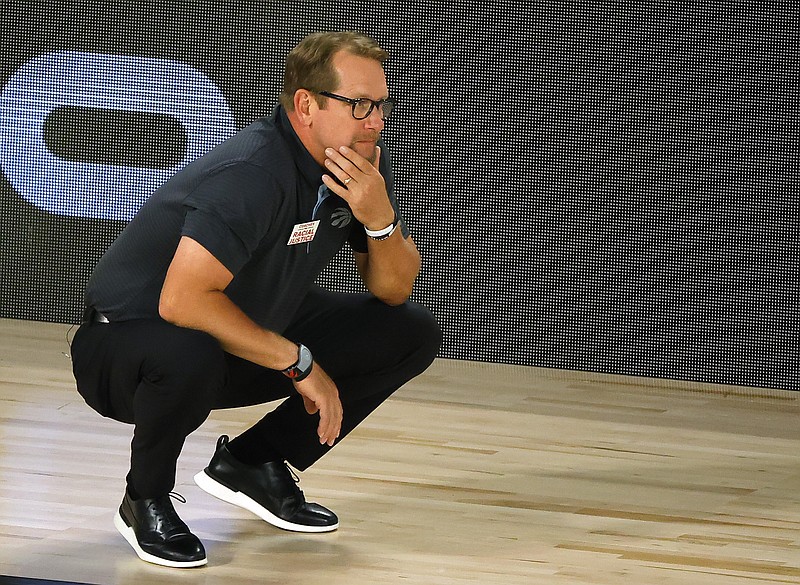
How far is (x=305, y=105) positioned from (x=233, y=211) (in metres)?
0.23

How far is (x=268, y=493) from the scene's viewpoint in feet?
7.74

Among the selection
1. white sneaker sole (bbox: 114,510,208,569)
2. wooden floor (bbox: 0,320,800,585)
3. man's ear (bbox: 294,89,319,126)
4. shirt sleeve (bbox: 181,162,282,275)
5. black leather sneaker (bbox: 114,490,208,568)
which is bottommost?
wooden floor (bbox: 0,320,800,585)

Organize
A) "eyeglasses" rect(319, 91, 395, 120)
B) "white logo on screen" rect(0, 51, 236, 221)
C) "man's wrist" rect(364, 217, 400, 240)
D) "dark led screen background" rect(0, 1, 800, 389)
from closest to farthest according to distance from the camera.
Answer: "eyeglasses" rect(319, 91, 395, 120)
"man's wrist" rect(364, 217, 400, 240)
"dark led screen background" rect(0, 1, 800, 389)
"white logo on screen" rect(0, 51, 236, 221)

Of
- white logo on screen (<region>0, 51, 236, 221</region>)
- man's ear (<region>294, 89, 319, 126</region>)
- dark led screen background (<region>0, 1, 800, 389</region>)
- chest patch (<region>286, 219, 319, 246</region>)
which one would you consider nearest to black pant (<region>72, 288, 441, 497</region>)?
chest patch (<region>286, 219, 319, 246</region>)

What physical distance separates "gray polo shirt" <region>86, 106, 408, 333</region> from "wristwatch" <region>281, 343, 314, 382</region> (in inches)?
5.5

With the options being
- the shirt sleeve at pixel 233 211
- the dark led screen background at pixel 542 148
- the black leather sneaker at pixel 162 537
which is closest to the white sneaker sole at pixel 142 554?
the black leather sneaker at pixel 162 537

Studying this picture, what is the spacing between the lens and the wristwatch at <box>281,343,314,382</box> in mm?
2074

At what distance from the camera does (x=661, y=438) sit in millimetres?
3287

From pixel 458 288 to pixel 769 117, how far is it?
1.08 meters

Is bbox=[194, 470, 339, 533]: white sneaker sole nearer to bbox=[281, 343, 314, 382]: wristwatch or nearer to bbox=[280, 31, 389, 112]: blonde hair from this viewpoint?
bbox=[281, 343, 314, 382]: wristwatch

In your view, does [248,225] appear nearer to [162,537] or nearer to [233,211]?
[233,211]

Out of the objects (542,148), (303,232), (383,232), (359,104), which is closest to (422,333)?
(383,232)

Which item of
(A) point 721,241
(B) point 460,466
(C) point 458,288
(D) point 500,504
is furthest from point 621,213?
(D) point 500,504

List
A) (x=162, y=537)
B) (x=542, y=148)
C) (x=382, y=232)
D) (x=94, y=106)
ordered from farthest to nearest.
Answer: (x=94, y=106), (x=542, y=148), (x=382, y=232), (x=162, y=537)
